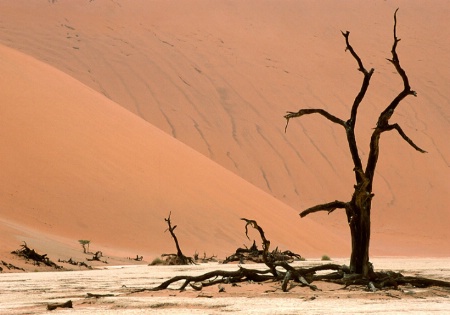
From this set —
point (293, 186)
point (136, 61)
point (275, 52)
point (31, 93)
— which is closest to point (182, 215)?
point (31, 93)

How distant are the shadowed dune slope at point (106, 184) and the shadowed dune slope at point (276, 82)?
24.2 ft

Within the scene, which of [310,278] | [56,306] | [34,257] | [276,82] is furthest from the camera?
[276,82]

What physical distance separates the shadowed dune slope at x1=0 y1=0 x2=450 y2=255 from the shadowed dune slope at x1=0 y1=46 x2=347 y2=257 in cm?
736

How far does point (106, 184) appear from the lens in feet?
101

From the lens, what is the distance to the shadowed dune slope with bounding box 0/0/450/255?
45.9m

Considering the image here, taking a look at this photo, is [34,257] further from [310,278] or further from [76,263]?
[310,278]

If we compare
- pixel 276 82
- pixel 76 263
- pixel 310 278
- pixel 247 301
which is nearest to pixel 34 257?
pixel 76 263

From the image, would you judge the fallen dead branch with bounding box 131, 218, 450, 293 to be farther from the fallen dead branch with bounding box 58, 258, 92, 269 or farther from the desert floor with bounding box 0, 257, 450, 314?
the fallen dead branch with bounding box 58, 258, 92, 269

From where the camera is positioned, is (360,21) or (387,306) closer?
(387,306)

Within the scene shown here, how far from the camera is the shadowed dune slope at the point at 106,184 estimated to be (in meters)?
28.2

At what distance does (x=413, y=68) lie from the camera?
207 ft

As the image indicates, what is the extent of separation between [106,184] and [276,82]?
27337mm

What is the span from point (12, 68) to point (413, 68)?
33.9m

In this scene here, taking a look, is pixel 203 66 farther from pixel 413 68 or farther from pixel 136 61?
pixel 413 68
